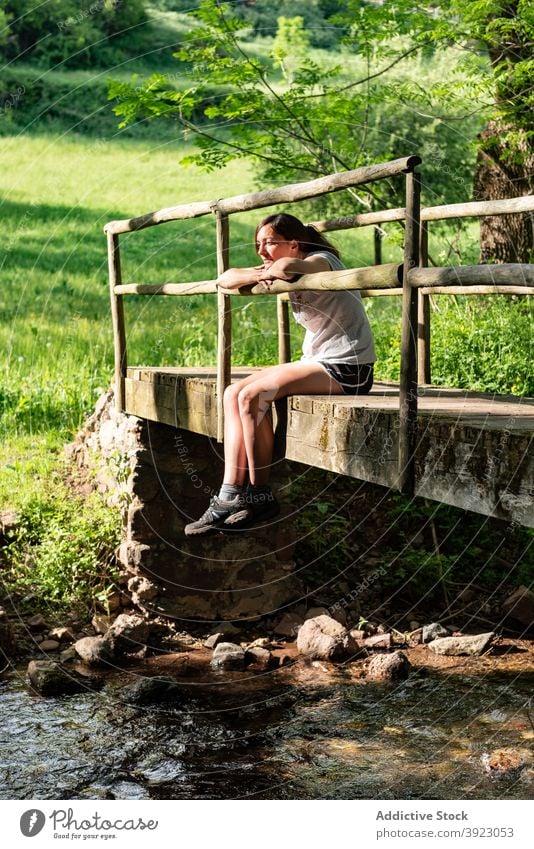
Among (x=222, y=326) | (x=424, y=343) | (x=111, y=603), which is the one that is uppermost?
(x=222, y=326)

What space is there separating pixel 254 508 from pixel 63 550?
3249mm

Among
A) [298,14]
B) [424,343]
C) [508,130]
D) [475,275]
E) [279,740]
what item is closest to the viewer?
[475,275]

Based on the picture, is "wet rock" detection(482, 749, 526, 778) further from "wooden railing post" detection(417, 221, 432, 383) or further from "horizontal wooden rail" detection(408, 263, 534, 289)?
"horizontal wooden rail" detection(408, 263, 534, 289)

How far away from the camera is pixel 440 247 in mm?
18266

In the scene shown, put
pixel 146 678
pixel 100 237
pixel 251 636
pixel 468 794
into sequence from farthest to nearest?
1. pixel 100 237
2. pixel 251 636
3. pixel 146 678
4. pixel 468 794

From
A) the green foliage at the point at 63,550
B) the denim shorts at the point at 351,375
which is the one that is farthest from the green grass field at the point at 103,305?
the denim shorts at the point at 351,375

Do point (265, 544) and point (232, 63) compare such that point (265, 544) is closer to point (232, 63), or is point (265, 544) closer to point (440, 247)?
point (232, 63)

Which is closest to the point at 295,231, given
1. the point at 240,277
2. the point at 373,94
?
the point at 240,277

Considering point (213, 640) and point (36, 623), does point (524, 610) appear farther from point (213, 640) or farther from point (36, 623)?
point (36, 623)

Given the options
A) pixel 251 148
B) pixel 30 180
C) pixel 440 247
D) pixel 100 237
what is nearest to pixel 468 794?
pixel 251 148

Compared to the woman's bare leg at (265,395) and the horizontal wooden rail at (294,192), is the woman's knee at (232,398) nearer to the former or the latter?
the woman's bare leg at (265,395)

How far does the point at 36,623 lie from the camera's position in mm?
8242

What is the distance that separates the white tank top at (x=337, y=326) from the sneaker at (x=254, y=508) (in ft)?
2.56

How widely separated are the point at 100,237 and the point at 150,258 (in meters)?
4.18
